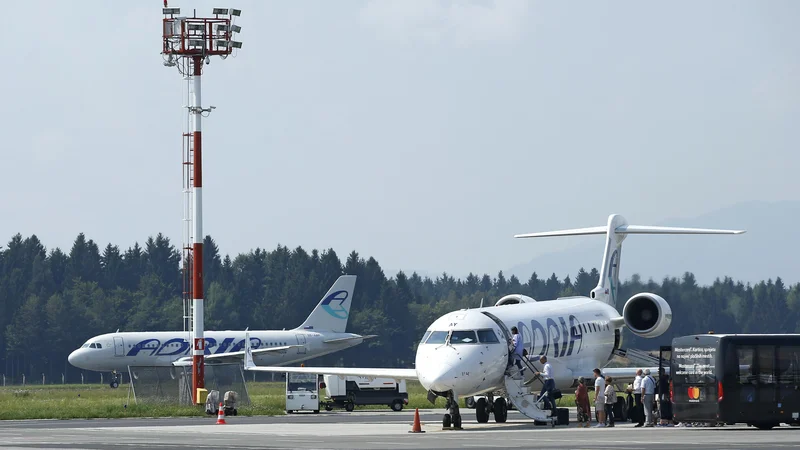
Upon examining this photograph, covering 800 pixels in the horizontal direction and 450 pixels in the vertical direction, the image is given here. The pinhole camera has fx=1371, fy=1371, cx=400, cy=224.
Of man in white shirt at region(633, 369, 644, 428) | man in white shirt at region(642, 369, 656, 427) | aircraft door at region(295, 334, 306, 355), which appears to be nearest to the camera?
man in white shirt at region(642, 369, 656, 427)

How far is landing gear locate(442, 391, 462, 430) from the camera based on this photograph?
35.1 m

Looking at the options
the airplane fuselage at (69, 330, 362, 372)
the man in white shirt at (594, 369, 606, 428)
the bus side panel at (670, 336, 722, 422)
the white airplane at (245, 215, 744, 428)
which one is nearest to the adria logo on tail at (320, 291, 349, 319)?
the airplane fuselage at (69, 330, 362, 372)

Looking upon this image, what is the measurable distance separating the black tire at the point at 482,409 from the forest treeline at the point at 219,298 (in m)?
55.4

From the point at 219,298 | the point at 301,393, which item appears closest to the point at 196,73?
the point at 301,393

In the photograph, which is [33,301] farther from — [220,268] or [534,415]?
[534,415]

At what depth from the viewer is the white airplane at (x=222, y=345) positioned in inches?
3174

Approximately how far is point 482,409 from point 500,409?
20.0 inches

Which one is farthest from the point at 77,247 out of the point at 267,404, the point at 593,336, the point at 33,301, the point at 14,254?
the point at 593,336

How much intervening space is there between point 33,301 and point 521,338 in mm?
102439

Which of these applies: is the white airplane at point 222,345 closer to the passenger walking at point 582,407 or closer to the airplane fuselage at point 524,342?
the airplane fuselage at point 524,342

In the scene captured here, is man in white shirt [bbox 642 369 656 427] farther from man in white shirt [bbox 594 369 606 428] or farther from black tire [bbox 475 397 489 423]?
black tire [bbox 475 397 489 423]

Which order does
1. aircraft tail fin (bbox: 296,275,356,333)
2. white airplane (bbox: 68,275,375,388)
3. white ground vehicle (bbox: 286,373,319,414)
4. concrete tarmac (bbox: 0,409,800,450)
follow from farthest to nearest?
1. aircraft tail fin (bbox: 296,275,356,333)
2. white airplane (bbox: 68,275,375,388)
3. white ground vehicle (bbox: 286,373,319,414)
4. concrete tarmac (bbox: 0,409,800,450)

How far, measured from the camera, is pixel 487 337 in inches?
1412

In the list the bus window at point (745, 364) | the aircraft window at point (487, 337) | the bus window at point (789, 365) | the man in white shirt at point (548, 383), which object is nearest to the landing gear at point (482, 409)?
the man in white shirt at point (548, 383)
